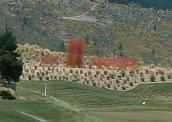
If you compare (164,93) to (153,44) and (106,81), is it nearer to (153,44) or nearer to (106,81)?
(106,81)

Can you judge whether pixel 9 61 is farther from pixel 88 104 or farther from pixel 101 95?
pixel 101 95

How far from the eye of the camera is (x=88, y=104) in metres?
43.8

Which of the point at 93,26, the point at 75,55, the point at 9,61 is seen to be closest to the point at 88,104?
the point at 9,61

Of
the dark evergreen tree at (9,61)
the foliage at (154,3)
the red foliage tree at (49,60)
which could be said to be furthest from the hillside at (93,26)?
the dark evergreen tree at (9,61)

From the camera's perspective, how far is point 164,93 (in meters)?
53.6

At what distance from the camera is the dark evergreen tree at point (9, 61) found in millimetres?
36469

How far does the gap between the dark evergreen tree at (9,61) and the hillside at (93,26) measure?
58.2 meters

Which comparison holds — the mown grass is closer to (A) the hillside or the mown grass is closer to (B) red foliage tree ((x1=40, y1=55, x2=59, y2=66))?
(B) red foliage tree ((x1=40, y1=55, x2=59, y2=66))

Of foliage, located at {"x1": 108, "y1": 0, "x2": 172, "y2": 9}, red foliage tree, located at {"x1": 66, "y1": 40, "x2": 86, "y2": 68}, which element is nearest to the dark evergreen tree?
red foliage tree, located at {"x1": 66, "y1": 40, "x2": 86, "y2": 68}

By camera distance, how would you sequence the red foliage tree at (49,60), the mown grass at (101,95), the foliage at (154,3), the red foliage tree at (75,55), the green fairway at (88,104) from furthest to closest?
the foliage at (154,3) → the red foliage tree at (49,60) → the red foliage tree at (75,55) → the mown grass at (101,95) → the green fairway at (88,104)

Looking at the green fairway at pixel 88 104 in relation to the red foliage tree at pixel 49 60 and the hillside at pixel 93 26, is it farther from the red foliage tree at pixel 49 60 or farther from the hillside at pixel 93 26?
the hillside at pixel 93 26

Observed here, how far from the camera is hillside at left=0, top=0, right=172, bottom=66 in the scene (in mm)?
106688

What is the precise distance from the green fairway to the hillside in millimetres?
45942

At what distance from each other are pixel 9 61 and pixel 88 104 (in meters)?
8.71
